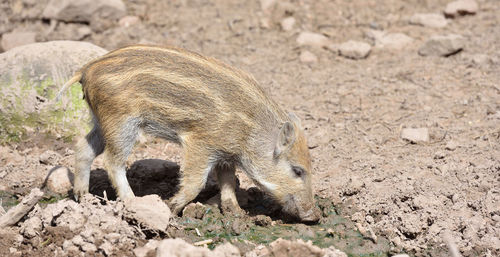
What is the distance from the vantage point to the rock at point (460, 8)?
10016 mm

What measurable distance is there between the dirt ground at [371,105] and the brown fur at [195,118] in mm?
714

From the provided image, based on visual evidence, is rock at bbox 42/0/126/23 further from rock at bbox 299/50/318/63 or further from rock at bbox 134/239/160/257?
rock at bbox 134/239/160/257

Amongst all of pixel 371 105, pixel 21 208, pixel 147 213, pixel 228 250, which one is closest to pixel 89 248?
pixel 147 213

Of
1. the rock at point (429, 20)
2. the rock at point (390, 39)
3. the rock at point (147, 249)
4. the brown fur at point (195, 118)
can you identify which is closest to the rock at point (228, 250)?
the rock at point (147, 249)

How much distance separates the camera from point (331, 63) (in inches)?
350

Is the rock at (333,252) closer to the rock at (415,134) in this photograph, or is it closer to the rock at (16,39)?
the rock at (415,134)

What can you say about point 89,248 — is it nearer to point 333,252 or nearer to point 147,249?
point 147,249

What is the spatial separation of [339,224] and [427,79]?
330cm

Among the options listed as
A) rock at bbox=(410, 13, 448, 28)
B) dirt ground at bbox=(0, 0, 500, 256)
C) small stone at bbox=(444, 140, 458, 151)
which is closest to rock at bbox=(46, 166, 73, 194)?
dirt ground at bbox=(0, 0, 500, 256)

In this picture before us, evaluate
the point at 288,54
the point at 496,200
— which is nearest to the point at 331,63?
the point at 288,54

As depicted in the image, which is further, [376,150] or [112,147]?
[376,150]

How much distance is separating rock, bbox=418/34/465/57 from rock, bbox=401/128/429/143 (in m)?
2.23

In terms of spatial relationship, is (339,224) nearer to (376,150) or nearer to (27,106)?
(376,150)

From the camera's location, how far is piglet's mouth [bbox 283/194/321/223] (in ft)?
18.3
